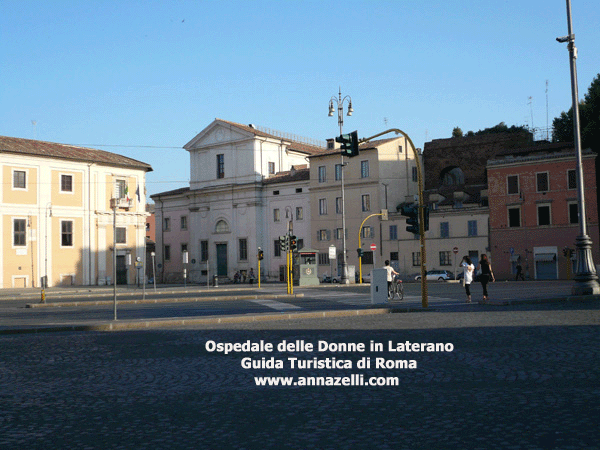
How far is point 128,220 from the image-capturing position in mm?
56031

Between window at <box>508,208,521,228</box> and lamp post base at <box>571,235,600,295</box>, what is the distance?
31753 millimetres

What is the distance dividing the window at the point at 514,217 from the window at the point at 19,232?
38.4 metres

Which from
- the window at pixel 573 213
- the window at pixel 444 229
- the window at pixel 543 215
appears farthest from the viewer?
the window at pixel 444 229

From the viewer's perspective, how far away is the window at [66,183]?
51825mm

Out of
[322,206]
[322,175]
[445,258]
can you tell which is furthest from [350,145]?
[322,175]

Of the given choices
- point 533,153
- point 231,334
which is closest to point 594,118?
point 533,153

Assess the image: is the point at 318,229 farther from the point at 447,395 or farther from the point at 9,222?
the point at 447,395

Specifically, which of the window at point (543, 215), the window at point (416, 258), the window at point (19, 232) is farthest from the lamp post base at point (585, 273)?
the window at point (19, 232)

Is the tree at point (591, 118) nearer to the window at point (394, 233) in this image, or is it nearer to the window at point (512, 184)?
the window at point (512, 184)

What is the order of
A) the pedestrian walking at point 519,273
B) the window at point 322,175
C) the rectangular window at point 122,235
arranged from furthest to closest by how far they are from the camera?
the window at point 322,175 → the rectangular window at point 122,235 → the pedestrian walking at point 519,273

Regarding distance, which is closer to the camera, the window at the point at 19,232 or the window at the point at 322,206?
the window at the point at 19,232

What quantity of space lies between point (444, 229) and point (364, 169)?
10197 mm

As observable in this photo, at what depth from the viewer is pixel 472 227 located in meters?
55.4

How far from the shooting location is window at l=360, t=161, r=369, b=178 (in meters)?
61.7
